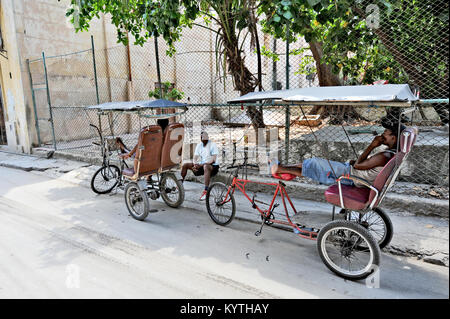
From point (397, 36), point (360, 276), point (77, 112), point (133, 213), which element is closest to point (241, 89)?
point (397, 36)

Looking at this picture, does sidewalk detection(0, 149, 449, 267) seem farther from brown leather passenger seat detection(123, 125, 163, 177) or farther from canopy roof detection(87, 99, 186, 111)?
canopy roof detection(87, 99, 186, 111)

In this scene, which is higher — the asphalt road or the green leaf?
the green leaf

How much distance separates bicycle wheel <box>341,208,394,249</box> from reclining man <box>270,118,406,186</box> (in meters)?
0.49

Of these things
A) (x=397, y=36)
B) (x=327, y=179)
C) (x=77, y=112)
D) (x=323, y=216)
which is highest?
(x=397, y=36)

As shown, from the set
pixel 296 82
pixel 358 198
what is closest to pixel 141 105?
pixel 358 198

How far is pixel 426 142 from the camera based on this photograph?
18.7ft

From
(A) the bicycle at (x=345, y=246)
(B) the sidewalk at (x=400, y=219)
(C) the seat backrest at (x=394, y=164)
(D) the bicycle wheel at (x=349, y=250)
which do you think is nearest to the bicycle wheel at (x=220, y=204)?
(B) the sidewalk at (x=400, y=219)

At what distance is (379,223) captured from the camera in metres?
4.14

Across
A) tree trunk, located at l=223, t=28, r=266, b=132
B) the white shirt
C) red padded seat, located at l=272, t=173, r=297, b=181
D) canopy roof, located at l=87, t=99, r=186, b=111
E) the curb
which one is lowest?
the curb

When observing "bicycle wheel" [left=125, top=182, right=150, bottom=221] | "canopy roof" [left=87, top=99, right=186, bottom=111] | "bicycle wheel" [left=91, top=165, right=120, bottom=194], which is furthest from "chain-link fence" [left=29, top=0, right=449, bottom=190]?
"bicycle wheel" [left=125, top=182, right=150, bottom=221]

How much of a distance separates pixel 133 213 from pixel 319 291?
333 cm

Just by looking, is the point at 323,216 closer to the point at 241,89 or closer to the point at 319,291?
the point at 319,291

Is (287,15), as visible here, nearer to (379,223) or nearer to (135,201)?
(379,223)

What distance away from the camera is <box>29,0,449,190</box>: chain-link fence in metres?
5.88
